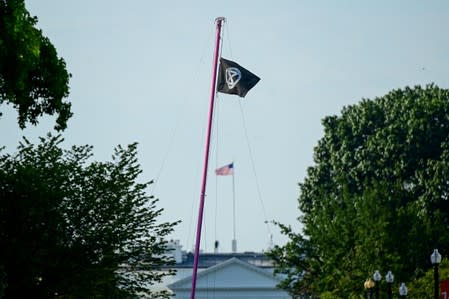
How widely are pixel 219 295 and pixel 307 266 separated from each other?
5708 cm

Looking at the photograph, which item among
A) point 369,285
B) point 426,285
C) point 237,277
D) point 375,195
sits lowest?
point 369,285

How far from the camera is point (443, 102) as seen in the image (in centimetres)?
8269

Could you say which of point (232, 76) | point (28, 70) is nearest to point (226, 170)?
point (232, 76)

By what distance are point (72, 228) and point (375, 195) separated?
25.6 metres

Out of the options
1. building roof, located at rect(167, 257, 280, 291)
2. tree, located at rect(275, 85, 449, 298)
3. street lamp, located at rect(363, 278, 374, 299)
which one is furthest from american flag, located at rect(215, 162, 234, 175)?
street lamp, located at rect(363, 278, 374, 299)

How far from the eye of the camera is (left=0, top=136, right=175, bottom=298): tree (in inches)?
1880

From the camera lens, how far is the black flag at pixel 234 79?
5359 centimetres

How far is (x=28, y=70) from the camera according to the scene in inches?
1240

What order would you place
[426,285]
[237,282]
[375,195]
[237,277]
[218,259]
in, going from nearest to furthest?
[426,285], [375,195], [237,282], [237,277], [218,259]

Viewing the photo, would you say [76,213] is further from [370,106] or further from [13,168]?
[370,106]

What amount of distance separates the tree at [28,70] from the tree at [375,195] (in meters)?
36.4

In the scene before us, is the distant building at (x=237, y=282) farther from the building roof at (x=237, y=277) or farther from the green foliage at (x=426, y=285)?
the green foliage at (x=426, y=285)

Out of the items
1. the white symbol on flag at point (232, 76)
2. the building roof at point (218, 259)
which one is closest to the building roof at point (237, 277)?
the building roof at point (218, 259)

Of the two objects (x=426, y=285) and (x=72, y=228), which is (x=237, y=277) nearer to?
(x=426, y=285)
